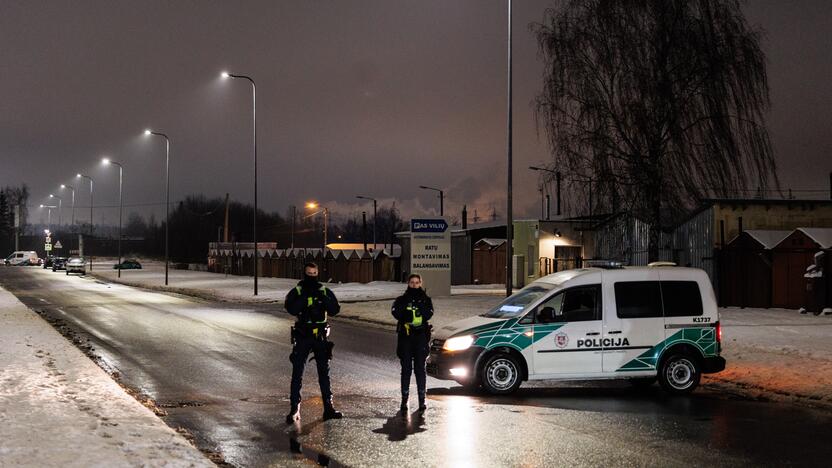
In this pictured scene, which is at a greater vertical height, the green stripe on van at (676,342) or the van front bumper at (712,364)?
the green stripe on van at (676,342)

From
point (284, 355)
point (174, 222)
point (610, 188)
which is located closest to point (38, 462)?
point (284, 355)

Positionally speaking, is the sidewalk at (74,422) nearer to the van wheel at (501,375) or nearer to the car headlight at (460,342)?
the car headlight at (460,342)

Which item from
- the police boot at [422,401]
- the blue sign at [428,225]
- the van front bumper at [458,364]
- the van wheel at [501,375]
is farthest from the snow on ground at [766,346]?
the police boot at [422,401]

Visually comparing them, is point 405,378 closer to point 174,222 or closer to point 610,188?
point 610,188

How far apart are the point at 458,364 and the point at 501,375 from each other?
2.02ft

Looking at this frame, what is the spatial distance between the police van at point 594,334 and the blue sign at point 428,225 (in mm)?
23697

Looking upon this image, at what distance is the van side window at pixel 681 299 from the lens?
12117mm

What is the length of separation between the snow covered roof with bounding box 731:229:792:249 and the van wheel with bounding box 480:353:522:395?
18904 mm

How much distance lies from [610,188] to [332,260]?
33386 millimetres

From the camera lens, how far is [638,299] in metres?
12.0

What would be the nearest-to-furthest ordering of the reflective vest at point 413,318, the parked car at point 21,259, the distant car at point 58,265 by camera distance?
the reflective vest at point 413,318 < the distant car at point 58,265 < the parked car at point 21,259

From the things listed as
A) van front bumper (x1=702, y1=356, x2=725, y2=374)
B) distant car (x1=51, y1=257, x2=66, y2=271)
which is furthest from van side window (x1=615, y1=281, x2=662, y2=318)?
distant car (x1=51, y1=257, x2=66, y2=271)

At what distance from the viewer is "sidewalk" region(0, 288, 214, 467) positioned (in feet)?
23.5

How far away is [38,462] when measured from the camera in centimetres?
692
